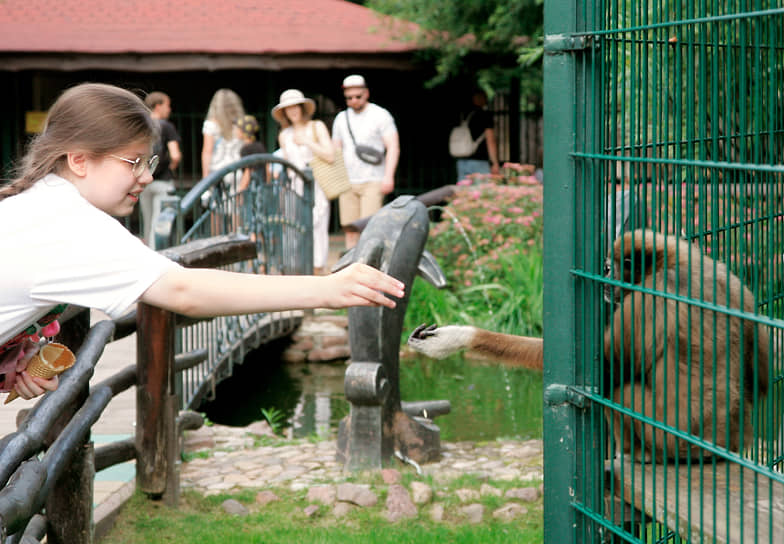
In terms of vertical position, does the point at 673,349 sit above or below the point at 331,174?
below

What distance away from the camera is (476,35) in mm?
17906

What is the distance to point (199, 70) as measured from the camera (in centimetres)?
1789

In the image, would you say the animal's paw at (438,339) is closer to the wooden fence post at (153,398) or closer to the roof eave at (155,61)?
the wooden fence post at (153,398)

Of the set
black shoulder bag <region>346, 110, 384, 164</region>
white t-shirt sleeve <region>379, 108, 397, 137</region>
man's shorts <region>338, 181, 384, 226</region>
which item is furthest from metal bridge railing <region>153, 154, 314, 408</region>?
white t-shirt sleeve <region>379, 108, 397, 137</region>

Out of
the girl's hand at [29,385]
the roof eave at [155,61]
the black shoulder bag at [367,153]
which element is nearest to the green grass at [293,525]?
the girl's hand at [29,385]

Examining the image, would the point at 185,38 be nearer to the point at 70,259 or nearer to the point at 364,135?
the point at 364,135

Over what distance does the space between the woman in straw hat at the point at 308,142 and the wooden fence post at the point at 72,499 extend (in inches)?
355

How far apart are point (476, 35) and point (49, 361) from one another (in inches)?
609

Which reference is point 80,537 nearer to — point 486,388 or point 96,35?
point 486,388

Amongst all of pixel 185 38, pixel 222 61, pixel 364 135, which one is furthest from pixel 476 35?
pixel 364 135

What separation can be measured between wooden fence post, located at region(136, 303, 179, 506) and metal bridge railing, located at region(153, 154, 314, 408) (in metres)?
1.15

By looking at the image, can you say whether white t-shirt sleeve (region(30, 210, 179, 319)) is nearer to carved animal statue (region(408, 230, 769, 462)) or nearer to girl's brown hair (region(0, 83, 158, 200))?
girl's brown hair (region(0, 83, 158, 200))

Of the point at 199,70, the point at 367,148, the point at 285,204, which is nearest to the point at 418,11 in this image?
the point at 199,70

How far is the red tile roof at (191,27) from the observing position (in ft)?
57.3
